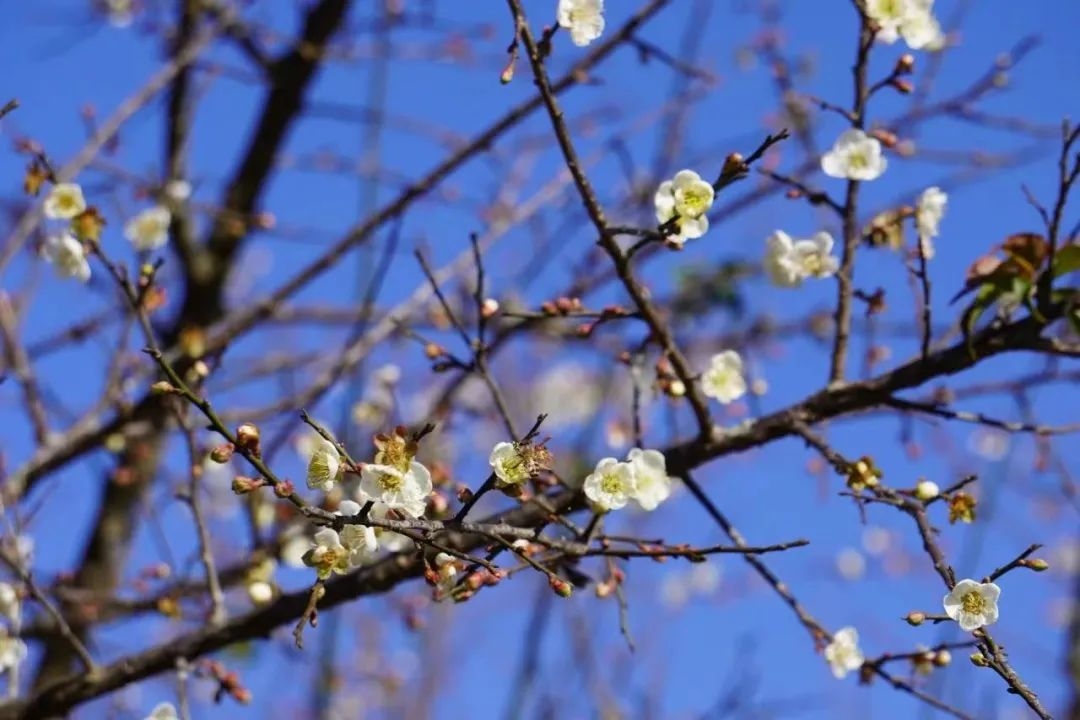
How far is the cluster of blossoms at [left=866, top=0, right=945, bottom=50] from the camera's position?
1.99 metres

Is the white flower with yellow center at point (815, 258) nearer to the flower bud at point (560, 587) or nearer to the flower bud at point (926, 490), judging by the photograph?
the flower bud at point (926, 490)

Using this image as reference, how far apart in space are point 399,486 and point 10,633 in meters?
1.23

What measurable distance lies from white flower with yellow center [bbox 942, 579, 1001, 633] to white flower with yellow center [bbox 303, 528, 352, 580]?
2.40ft

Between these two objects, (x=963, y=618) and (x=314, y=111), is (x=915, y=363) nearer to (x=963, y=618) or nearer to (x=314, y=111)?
(x=963, y=618)

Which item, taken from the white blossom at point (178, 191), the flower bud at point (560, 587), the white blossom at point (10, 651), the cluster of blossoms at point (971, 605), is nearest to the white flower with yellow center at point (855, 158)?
the cluster of blossoms at point (971, 605)

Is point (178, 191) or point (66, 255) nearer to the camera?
point (66, 255)

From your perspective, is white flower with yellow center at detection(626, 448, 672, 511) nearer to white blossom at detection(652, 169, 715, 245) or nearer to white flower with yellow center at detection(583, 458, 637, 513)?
white flower with yellow center at detection(583, 458, 637, 513)

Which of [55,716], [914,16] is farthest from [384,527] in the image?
[914,16]

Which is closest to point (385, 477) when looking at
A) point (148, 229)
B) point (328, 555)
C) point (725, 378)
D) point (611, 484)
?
point (328, 555)

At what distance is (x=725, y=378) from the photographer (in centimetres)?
213

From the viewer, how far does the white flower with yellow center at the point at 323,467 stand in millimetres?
1331

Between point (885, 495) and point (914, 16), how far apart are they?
87 centimetres

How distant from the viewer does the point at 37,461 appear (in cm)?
271

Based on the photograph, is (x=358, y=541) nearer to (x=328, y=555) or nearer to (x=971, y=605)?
(x=328, y=555)
